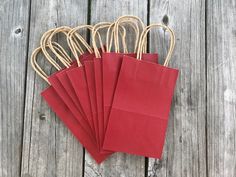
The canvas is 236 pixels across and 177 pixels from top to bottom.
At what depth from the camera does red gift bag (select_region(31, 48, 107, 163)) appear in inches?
49.6

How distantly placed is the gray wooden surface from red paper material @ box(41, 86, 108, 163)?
35 mm

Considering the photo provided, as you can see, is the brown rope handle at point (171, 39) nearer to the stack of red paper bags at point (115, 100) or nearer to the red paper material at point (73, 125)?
the stack of red paper bags at point (115, 100)

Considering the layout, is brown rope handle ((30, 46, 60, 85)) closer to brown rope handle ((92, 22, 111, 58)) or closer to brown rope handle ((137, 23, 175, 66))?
brown rope handle ((92, 22, 111, 58))

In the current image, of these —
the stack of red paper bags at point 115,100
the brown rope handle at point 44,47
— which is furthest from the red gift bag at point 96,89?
the brown rope handle at point 44,47

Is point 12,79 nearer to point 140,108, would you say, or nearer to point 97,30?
point 97,30

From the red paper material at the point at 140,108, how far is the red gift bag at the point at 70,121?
6 centimetres

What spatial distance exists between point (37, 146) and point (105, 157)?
0.70 feet

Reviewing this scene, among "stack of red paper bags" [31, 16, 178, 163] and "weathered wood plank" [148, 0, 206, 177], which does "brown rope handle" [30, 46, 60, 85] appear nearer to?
"stack of red paper bags" [31, 16, 178, 163]

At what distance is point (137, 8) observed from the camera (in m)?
1.37

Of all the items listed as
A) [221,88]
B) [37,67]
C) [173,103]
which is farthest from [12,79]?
[221,88]

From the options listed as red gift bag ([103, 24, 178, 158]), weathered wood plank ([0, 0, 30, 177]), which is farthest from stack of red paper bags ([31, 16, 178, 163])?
weathered wood plank ([0, 0, 30, 177])

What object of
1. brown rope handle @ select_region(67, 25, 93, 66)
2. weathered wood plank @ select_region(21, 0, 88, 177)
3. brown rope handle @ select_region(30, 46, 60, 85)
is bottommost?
weathered wood plank @ select_region(21, 0, 88, 177)

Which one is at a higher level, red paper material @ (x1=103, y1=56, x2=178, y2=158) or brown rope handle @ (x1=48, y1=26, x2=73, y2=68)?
brown rope handle @ (x1=48, y1=26, x2=73, y2=68)

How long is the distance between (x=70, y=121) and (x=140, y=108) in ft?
0.71
